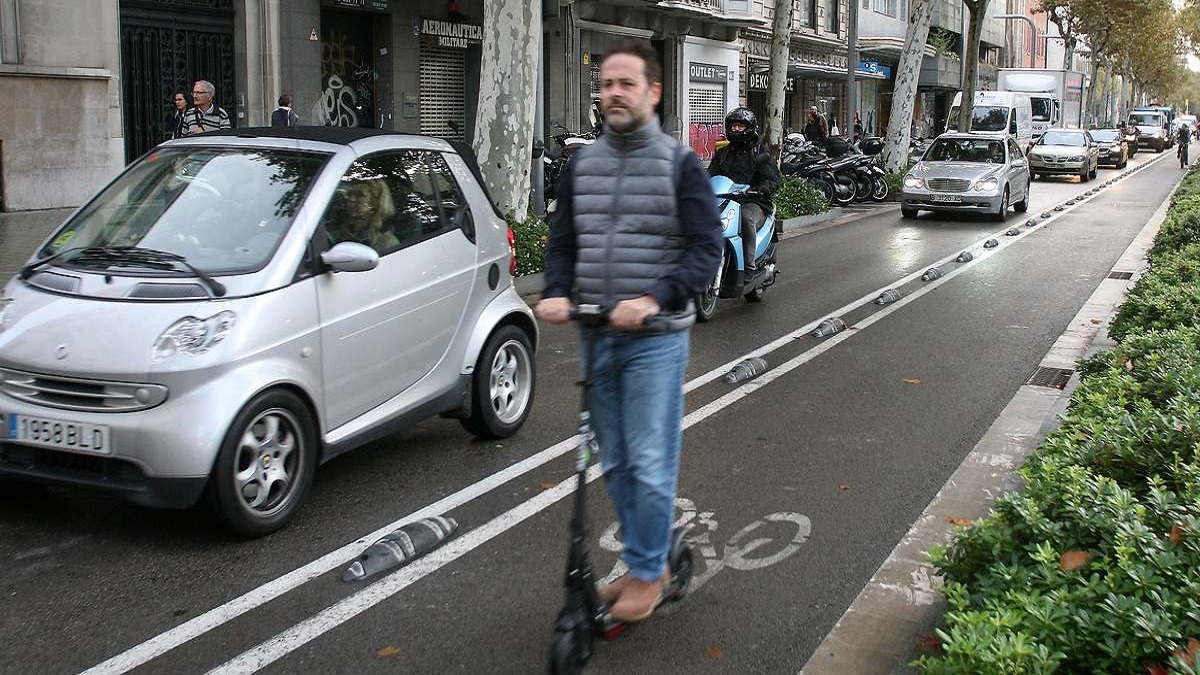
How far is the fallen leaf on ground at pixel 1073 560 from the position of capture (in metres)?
3.29

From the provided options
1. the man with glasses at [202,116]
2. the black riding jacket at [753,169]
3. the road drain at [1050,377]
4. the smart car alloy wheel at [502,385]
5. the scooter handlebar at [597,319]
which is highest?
the man with glasses at [202,116]

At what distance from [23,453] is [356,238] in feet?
5.61

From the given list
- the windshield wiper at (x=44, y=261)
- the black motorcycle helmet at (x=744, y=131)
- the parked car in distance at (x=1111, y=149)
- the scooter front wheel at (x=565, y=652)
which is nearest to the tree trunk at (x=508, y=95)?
the black motorcycle helmet at (x=744, y=131)

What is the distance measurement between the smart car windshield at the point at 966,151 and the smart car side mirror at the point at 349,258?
18.4m

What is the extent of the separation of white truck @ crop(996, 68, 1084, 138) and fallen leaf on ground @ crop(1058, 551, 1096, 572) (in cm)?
4402

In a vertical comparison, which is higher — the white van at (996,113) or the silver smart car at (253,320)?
the white van at (996,113)

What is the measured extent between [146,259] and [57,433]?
895 mm

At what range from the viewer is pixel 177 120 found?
11398 mm

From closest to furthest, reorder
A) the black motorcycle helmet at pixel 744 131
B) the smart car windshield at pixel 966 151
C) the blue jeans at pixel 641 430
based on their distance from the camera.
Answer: the blue jeans at pixel 641 430 → the black motorcycle helmet at pixel 744 131 → the smart car windshield at pixel 966 151

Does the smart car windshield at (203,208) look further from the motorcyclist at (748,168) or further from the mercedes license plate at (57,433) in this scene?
the motorcyclist at (748,168)

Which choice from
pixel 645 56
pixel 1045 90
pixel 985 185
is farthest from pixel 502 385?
pixel 1045 90

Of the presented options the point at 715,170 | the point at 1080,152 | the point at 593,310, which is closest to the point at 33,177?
the point at 715,170

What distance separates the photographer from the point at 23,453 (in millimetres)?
4977

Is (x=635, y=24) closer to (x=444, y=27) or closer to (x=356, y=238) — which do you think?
(x=444, y=27)
